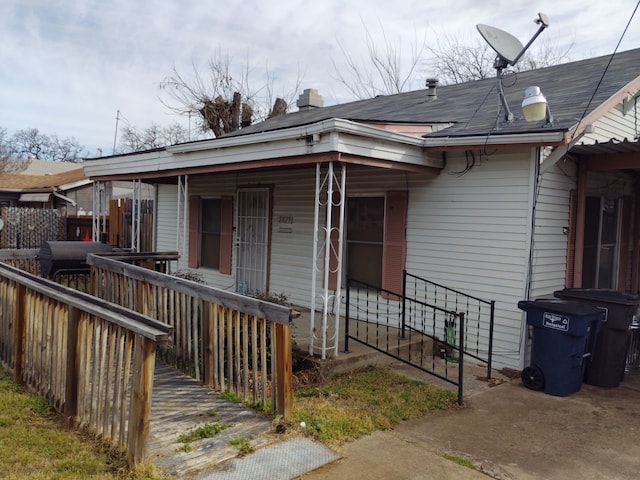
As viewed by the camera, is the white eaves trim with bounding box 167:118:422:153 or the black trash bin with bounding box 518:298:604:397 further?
the white eaves trim with bounding box 167:118:422:153

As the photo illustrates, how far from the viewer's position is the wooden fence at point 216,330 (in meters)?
4.10

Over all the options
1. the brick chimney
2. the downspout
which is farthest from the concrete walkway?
the brick chimney

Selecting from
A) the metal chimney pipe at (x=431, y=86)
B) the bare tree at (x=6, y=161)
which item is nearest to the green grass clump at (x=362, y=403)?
the metal chimney pipe at (x=431, y=86)

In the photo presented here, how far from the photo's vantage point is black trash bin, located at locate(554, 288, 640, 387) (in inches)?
221

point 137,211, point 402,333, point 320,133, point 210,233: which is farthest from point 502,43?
point 137,211

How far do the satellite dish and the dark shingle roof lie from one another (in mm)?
757

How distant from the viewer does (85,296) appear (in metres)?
4.09

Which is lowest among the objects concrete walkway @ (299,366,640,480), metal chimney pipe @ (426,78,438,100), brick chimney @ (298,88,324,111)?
concrete walkway @ (299,366,640,480)

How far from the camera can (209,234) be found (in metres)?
11.0

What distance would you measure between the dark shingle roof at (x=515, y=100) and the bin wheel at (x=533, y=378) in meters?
2.66

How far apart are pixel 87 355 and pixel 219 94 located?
21042 millimetres

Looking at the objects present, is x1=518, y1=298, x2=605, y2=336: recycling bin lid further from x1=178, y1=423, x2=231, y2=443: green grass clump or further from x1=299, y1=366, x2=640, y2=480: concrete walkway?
x1=178, y1=423, x2=231, y2=443: green grass clump

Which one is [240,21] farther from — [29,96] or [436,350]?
[436,350]

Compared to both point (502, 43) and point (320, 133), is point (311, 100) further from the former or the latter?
point (320, 133)
